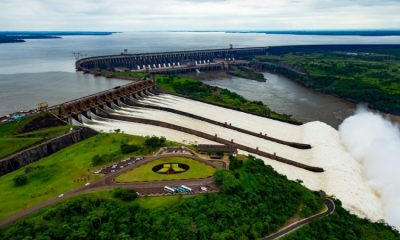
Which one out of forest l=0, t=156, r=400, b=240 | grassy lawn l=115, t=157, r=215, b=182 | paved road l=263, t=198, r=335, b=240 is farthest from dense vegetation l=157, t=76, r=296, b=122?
forest l=0, t=156, r=400, b=240

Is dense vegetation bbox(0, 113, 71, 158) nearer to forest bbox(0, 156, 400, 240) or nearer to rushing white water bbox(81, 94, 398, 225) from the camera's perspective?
rushing white water bbox(81, 94, 398, 225)

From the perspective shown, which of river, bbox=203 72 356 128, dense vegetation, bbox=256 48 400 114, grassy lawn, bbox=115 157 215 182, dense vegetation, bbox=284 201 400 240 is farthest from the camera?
dense vegetation, bbox=256 48 400 114

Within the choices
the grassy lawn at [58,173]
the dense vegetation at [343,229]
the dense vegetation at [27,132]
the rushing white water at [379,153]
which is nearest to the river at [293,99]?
the rushing white water at [379,153]

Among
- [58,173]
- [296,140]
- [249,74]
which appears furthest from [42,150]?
[249,74]

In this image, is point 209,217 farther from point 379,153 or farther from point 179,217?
point 379,153

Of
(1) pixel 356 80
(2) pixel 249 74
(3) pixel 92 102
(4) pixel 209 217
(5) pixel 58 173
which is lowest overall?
A: (4) pixel 209 217

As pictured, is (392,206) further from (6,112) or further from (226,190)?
(6,112)

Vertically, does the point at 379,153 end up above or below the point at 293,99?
below
